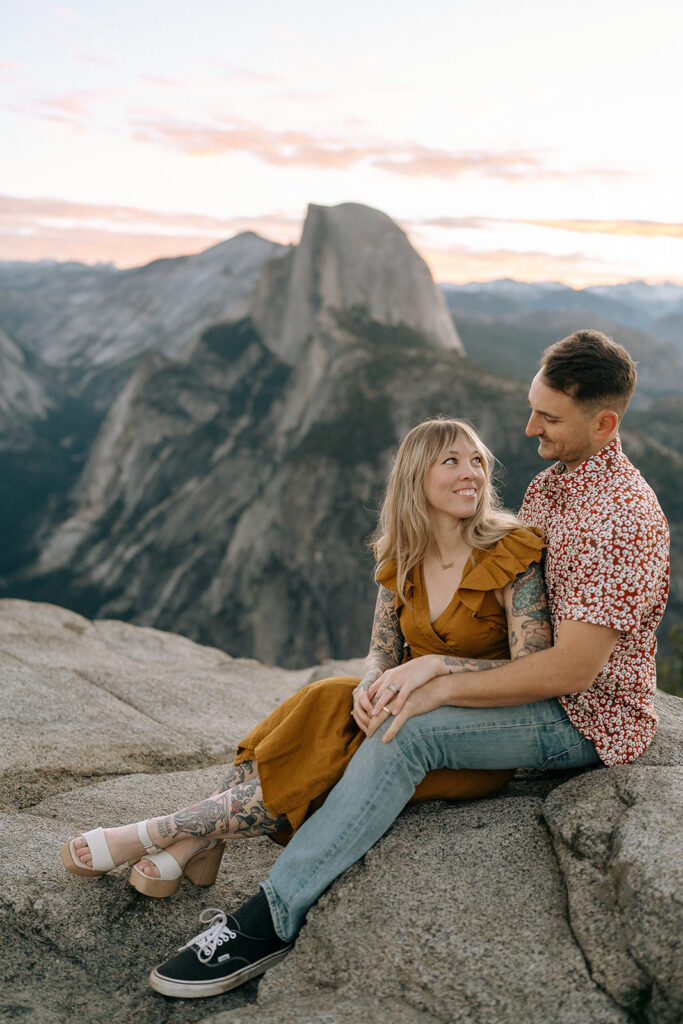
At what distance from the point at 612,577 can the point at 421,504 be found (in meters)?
1.11

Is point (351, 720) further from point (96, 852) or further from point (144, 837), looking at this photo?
point (96, 852)

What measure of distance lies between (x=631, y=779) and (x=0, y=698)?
17.8 ft

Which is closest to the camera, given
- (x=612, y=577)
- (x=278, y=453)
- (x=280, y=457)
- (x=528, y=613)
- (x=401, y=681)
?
(x=612, y=577)

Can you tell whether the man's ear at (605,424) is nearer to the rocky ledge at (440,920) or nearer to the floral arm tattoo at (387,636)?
the floral arm tattoo at (387,636)

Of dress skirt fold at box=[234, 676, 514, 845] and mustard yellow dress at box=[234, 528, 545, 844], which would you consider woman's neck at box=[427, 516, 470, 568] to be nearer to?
mustard yellow dress at box=[234, 528, 545, 844]

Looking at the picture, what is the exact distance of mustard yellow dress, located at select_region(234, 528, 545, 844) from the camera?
4.11 m

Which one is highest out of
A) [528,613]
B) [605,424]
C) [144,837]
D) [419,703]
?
[605,424]

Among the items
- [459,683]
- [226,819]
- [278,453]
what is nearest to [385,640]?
[459,683]

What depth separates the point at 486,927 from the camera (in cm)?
368

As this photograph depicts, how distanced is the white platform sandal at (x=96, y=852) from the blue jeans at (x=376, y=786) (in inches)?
28.9

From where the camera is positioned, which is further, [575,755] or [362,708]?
[575,755]

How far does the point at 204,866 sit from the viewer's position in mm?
4527

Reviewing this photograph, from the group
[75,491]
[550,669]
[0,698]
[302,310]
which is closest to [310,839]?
[550,669]

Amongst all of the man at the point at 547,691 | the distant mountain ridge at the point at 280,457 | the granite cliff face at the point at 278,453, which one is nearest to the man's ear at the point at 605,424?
the man at the point at 547,691
